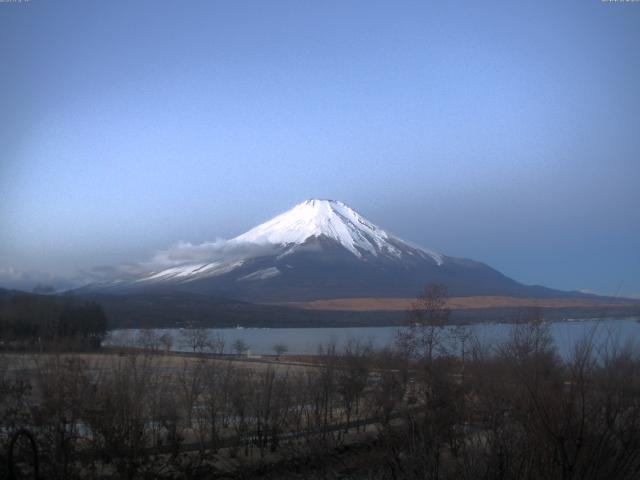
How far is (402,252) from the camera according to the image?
14800 cm

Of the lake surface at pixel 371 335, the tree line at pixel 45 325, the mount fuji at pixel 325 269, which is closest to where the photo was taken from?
the lake surface at pixel 371 335

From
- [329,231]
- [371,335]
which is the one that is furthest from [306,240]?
[371,335]

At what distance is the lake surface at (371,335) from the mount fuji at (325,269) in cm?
4344

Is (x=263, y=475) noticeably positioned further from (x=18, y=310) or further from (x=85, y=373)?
(x=18, y=310)

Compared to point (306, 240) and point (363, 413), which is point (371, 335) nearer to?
point (363, 413)

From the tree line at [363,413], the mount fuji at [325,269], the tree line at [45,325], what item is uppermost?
the mount fuji at [325,269]

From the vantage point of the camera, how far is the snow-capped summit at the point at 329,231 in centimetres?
15138

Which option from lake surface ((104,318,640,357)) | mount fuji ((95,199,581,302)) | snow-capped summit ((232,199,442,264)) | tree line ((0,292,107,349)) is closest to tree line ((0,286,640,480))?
lake surface ((104,318,640,357))

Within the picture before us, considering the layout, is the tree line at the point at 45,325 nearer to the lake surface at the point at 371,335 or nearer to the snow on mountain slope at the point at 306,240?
the lake surface at the point at 371,335

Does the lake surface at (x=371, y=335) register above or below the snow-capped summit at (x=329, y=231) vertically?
below

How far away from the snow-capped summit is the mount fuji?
20 cm

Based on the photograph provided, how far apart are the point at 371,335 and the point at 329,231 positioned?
386ft

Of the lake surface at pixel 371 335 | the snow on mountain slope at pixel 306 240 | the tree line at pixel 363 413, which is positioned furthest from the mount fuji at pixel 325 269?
the tree line at pixel 363 413

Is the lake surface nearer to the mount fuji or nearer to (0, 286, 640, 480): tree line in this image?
(0, 286, 640, 480): tree line
